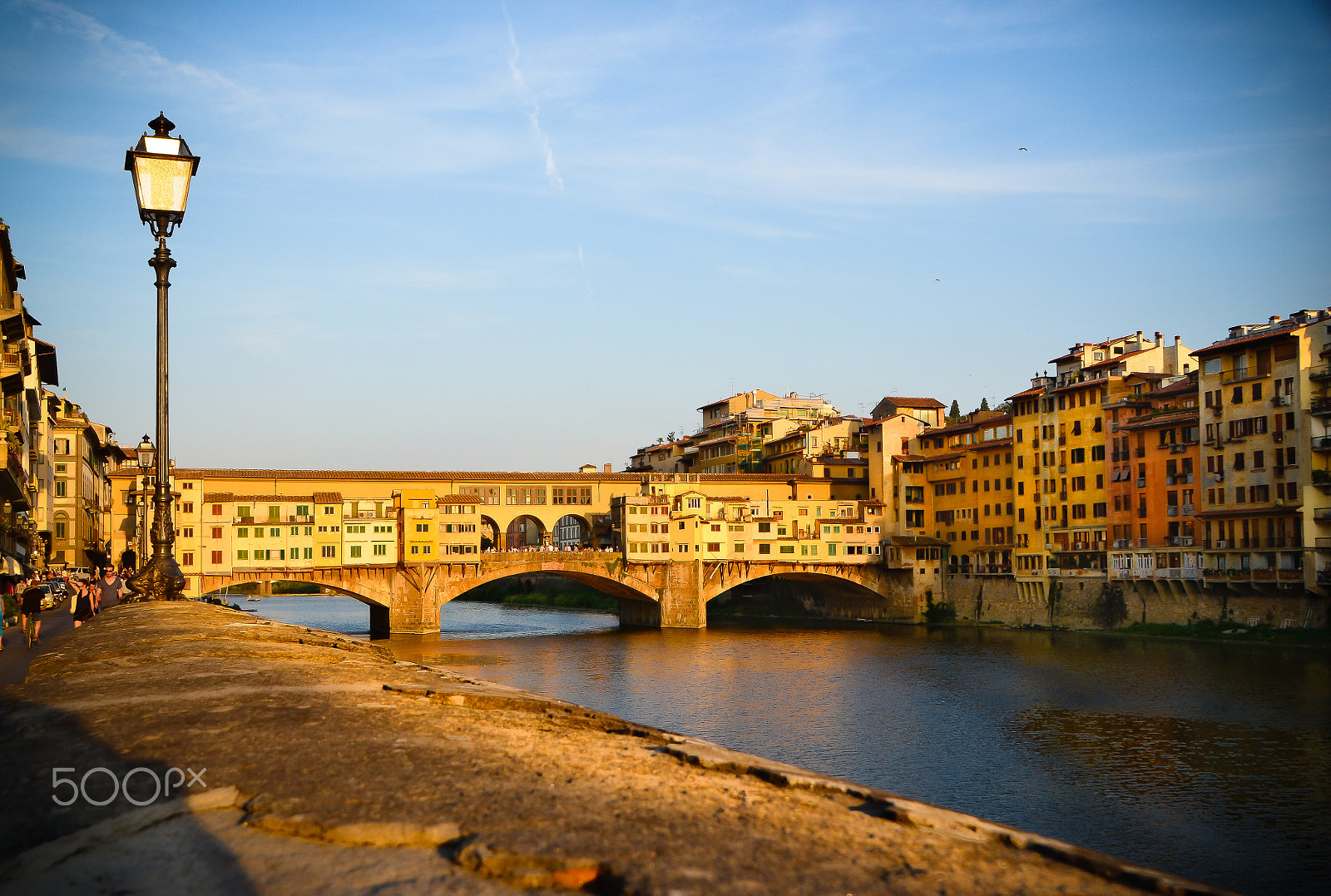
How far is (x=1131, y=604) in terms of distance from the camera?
220ft

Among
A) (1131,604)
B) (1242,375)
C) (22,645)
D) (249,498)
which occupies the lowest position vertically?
(1131,604)

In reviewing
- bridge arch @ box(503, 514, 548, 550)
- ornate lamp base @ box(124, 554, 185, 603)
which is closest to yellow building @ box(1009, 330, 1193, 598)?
ornate lamp base @ box(124, 554, 185, 603)

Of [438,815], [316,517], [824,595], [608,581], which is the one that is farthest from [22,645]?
[824,595]

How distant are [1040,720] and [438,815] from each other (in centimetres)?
3902

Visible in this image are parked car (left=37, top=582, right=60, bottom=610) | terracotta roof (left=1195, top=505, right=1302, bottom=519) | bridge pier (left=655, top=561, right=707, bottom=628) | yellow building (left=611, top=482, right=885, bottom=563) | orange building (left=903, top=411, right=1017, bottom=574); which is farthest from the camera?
yellow building (left=611, top=482, right=885, bottom=563)

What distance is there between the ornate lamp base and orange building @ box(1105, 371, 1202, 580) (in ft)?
193

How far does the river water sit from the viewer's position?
85.8ft

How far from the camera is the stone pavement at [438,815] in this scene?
371 centimetres

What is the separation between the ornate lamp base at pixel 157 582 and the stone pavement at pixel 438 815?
10898mm

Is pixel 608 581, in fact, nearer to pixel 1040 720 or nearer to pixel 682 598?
pixel 682 598

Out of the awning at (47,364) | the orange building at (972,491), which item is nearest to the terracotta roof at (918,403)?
the orange building at (972,491)

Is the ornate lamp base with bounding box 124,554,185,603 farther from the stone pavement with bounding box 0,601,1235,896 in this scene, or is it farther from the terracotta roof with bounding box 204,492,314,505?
the terracotta roof with bounding box 204,492,314,505
